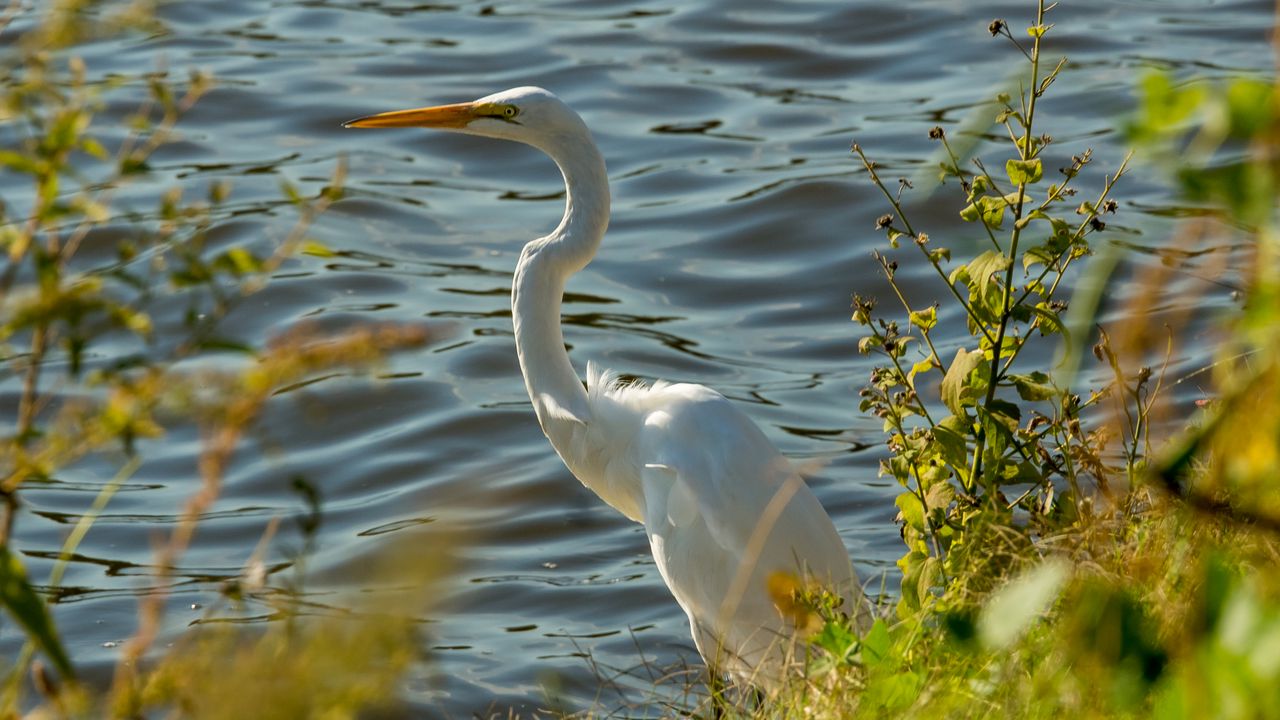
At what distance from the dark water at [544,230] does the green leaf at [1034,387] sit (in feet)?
4.76

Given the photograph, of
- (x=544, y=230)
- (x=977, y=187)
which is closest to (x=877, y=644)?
(x=977, y=187)

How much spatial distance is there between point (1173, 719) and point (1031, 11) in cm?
945

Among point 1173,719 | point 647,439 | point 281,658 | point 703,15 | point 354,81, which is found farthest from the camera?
point 703,15

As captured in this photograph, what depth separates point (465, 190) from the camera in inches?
332

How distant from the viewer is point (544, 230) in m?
7.84

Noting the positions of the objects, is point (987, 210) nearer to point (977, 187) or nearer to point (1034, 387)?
point (977, 187)

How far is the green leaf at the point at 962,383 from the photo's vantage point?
10.4ft

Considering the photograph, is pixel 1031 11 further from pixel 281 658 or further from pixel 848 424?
pixel 281 658

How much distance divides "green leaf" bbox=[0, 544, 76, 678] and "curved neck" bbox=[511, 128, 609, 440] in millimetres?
2961

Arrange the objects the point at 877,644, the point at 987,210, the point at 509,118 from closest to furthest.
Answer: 1. the point at 877,644
2. the point at 987,210
3. the point at 509,118

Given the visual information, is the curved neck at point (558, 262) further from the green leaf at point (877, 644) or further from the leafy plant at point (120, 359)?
the leafy plant at point (120, 359)

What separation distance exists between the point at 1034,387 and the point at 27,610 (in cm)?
222

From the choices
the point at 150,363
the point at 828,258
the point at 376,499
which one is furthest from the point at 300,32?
the point at 150,363

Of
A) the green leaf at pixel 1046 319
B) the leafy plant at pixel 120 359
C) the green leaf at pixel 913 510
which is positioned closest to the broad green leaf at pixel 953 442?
the green leaf at pixel 913 510
